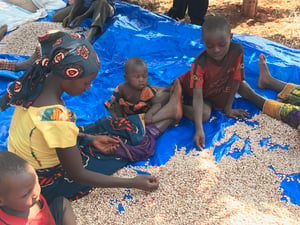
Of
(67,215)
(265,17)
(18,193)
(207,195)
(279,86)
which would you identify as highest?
(265,17)

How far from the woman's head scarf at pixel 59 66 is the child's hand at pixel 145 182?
776 millimetres

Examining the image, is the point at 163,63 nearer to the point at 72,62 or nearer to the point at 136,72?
the point at 136,72

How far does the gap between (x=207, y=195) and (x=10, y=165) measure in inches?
51.0

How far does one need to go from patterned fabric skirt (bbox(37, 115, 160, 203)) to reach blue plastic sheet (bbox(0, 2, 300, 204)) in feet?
0.41

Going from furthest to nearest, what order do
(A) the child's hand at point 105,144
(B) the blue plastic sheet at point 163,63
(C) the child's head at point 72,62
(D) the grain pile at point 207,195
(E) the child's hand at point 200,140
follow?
1. (B) the blue plastic sheet at point 163,63
2. (E) the child's hand at point 200,140
3. (A) the child's hand at point 105,144
4. (D) the grain pile at point 207,195
5. (C) the child's head at point 72,62

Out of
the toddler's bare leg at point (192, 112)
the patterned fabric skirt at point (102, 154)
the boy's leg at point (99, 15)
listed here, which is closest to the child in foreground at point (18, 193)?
the patterned fabric skirt at point (102, 154)

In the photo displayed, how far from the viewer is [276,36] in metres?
4.72

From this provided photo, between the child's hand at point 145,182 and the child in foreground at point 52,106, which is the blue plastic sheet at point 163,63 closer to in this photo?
the child's hand at point 145,182

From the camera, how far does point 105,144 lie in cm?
238

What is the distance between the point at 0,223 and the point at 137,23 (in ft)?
11.6

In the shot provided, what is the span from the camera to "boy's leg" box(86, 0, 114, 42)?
4.32m

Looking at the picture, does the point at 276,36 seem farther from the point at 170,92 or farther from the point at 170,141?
the point at 170,141

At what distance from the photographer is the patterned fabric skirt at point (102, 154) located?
2008 millimetres

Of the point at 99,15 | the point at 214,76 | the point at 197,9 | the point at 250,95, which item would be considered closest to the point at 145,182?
the point at 214,76
